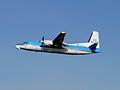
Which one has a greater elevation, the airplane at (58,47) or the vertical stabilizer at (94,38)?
the vertical stabilizer at (94,38)

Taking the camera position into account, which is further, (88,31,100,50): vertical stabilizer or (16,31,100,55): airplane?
(88,31,100,50): vertical stabilizer

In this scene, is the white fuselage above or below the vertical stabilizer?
below

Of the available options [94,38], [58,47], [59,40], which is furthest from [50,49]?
[94,38]

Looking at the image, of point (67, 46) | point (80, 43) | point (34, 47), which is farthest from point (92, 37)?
point (34, 47)

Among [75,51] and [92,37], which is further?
[92,37]

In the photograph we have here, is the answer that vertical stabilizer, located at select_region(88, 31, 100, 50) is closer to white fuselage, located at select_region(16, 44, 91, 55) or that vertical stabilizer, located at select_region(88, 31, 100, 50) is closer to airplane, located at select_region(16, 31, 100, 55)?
A: airplane, located at select_region(16, 31, 100, 55)

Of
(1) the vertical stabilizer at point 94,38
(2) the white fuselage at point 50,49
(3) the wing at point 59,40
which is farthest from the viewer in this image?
(1) the vertical stabilizer at point 94,38

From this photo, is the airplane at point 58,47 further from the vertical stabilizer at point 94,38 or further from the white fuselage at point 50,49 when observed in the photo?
the vertical stabilizer at point 94,38

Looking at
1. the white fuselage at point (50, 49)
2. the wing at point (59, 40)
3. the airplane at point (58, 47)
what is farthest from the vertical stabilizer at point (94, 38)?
the wing at point (59, 40)

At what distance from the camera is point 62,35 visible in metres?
100

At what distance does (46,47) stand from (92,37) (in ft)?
79.2

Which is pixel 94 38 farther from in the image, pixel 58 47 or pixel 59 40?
pixel 59 40

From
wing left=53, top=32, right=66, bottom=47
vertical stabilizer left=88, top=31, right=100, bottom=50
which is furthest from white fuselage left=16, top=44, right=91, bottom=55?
vertical stabilizer left=88, top=31, right=100, bottom=50

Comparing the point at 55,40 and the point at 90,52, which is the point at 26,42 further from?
the point at 90,52
